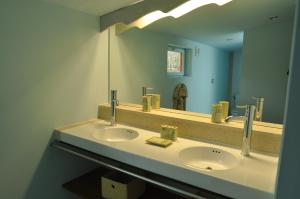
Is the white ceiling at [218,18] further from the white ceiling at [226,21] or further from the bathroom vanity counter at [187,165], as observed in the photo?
the bathroom vanity counter at [187,165]

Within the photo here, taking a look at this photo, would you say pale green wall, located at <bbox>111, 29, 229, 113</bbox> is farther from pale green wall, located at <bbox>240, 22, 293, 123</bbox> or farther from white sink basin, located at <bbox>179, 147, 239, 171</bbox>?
white sink basin, located at <bbox>179, 147, 239, 171</bbox>

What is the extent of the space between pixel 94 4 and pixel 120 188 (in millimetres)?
1269

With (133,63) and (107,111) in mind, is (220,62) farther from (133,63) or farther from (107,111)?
(107,111)

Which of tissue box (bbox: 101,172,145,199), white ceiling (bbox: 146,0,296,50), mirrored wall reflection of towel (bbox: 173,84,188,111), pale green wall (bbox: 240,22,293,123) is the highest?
white ceiling (bbox: 146,0,296,50)

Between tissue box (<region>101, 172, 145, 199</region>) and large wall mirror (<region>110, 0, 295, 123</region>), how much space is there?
2.06 feet

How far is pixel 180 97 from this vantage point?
5.41 ft

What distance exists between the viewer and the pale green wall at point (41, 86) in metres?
1.24

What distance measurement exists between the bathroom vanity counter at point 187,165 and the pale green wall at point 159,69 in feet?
1.23

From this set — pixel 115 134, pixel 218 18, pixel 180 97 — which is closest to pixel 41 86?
pixel 115 134

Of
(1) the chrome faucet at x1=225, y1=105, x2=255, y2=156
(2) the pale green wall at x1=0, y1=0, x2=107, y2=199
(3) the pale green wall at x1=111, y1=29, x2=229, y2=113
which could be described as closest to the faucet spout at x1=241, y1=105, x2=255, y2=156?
(1) the chrome faucet at x1=225, y1=105, x2=255, y2=156

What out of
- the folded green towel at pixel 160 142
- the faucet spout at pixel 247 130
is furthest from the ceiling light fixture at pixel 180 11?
the folded green towel at pixel 160 142

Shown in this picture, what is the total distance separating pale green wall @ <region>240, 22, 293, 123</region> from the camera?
3.80 feet

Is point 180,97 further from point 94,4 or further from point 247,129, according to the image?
point 94,4

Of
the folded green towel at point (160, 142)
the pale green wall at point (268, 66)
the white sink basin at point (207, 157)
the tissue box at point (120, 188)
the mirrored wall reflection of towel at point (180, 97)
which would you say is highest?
the pale green wall at point (268, 66)
